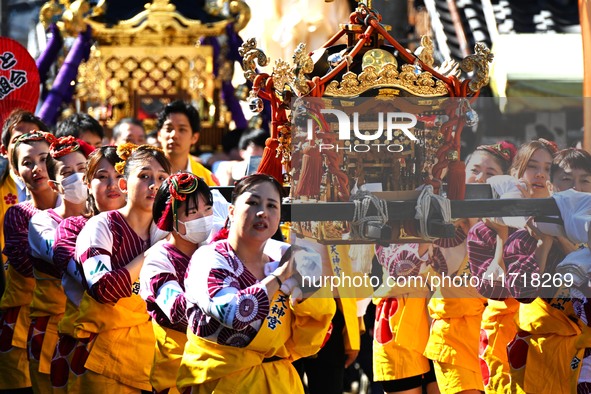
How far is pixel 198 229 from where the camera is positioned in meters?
5.81

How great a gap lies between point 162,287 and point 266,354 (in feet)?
1.89

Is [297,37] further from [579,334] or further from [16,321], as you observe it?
[579,334]

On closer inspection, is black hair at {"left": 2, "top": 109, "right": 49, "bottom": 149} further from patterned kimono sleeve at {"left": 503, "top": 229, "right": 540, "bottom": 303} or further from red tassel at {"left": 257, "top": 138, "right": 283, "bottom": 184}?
patterned kimono sleeve at {"left": 503, "top": 229, "right": 540, "bottom": 303}

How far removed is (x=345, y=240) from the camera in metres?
5.87

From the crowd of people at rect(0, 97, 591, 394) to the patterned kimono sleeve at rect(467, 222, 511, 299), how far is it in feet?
0.03

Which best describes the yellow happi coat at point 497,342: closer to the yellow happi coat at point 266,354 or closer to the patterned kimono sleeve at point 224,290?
the yellow happi coat at point 266,354

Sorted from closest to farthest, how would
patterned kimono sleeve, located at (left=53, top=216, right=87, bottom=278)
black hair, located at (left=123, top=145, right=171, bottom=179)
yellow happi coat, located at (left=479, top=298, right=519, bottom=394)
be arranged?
black hair, located at (left=123, top=145, right=171, bottom=179), patterned kimono sleeve, located at (left=53, top=216, right=87, bottom=278), yellow happi coat, located at (left=479, top=298, right=519, bottom=394)

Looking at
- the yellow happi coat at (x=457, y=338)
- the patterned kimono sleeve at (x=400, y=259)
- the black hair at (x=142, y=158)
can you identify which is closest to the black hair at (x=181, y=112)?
the black hair at (x=142, y=158)

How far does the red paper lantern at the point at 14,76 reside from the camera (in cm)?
882

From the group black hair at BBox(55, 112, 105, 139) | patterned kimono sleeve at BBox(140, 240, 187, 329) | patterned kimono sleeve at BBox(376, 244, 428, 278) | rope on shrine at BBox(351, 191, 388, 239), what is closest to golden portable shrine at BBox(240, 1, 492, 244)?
rope on shrine at BBox(351, 191, 388, 239)

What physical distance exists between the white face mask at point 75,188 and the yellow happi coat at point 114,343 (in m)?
0.80

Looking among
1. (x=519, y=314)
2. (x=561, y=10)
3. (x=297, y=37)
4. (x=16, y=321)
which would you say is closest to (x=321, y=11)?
(x=297, y=37)

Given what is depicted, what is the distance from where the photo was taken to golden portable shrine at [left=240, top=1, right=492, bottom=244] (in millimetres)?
5871

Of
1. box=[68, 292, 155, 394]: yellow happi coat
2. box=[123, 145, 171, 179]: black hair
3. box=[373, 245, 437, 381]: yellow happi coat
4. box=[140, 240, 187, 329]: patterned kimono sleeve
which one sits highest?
box=[123, 145, 171, 179]: black hair
